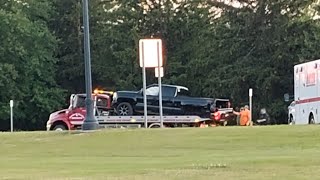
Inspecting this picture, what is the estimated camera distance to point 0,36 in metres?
60.2

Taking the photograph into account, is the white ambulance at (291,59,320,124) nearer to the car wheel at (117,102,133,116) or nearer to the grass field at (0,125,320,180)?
the car wheel at (117,102,133,116)

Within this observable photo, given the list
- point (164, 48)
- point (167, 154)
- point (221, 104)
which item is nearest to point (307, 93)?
point (221, 104)

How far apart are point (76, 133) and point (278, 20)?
110ft

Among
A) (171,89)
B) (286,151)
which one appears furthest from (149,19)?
(286,151)

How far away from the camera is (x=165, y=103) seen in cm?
4306

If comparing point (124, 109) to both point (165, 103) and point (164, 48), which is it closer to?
point (165, 103)

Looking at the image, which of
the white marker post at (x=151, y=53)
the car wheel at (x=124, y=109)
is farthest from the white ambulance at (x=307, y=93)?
the white marker post at (x=151, y=53)

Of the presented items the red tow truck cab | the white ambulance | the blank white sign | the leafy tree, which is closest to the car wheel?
the red tow truck cab

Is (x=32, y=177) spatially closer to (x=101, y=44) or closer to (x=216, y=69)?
(x=216, y=69)

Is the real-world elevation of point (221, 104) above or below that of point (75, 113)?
above

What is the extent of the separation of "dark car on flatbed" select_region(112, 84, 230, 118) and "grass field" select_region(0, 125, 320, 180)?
17732 mm

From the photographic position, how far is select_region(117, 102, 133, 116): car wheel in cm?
4206

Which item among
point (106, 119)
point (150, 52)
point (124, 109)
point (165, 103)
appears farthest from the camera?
point (165, 103)

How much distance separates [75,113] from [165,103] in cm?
450
